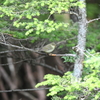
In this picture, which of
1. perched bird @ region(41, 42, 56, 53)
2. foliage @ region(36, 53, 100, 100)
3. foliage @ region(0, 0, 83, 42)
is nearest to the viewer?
foliage @ region(36, 53, 100, 100)

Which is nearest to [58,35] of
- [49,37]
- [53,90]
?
[49,37]

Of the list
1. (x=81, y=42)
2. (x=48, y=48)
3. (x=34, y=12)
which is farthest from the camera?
(x=48, y=48)

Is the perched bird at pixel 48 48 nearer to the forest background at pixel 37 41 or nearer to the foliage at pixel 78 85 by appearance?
the forest background at pixel 37 41

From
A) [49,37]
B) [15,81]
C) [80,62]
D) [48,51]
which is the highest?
[15,81]

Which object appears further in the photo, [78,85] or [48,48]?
[48,48]

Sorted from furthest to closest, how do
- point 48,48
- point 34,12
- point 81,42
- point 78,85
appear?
point 48,48
point 81,42
point 34,12
point 78,85

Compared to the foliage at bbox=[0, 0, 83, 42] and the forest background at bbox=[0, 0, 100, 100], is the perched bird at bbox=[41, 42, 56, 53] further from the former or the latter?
the foliage at bbox=[0, 0, 83, 42]

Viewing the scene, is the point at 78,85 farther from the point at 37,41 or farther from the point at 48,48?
the point at 37,41

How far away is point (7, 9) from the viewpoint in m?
3.33

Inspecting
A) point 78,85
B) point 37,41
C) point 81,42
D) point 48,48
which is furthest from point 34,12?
point 37,41

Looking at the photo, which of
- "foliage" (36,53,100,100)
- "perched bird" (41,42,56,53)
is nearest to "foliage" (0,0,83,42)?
"perched bird" (41,42,56,53)

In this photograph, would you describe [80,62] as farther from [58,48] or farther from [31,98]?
[31,98]

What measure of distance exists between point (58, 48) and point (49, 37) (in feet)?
1.85

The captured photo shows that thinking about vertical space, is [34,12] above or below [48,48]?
below
